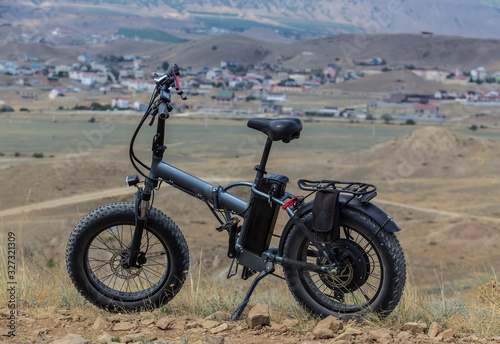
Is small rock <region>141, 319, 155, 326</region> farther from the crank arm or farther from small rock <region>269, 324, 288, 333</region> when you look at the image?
the crank arm

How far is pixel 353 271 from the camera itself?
4445 mm

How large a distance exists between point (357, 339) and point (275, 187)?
1172 millimetres

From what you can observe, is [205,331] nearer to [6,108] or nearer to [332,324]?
[332,324]

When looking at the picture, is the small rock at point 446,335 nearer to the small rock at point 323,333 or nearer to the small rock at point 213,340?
the small rock at point 323,333

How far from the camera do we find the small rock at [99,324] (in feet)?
15.1

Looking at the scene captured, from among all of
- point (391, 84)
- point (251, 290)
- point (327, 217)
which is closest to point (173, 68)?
point (327, 217)

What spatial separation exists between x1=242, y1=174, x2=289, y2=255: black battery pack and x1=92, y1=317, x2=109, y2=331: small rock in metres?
1.14

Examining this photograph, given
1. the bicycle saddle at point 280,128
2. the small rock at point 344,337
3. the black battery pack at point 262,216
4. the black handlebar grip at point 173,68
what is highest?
the black handlebar grip at point 173,68

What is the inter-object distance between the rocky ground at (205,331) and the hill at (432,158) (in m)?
49.8

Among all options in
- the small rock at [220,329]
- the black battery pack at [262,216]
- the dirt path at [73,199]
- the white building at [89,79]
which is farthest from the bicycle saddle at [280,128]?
the white building at [89,79]

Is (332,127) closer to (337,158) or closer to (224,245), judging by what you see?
(337,158)

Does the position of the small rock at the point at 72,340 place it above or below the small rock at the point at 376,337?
below

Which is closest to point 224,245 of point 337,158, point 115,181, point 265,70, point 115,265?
point 115,265

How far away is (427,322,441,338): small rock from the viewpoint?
4.32m
